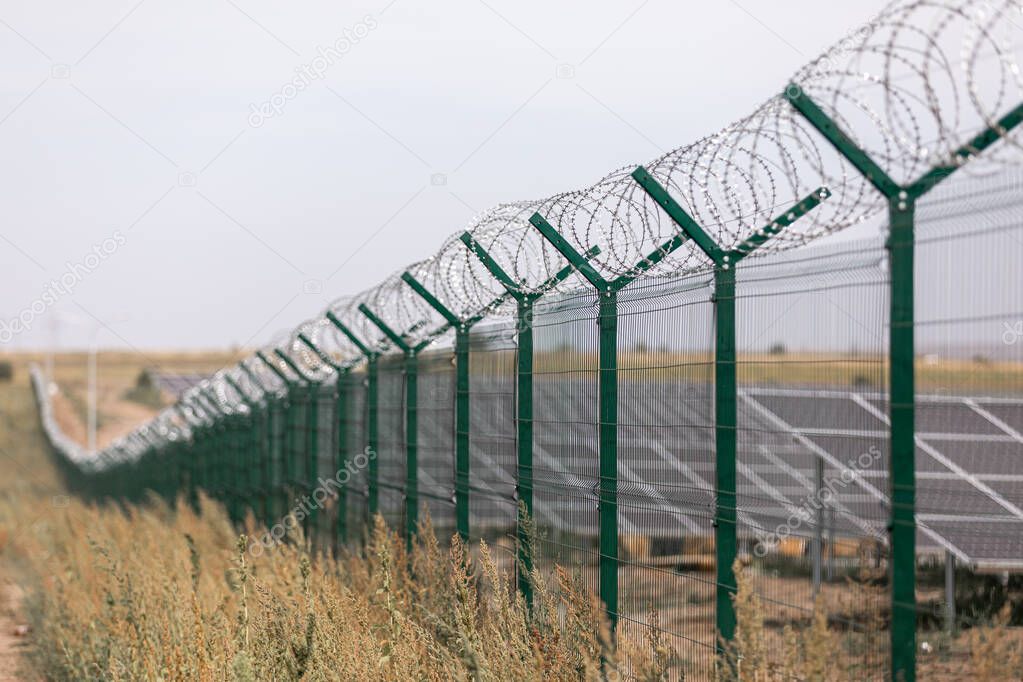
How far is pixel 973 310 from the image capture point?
419 cm

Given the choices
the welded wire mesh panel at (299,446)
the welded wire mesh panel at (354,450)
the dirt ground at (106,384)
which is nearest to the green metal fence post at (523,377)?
the welded wire mesh panel at (354,450)

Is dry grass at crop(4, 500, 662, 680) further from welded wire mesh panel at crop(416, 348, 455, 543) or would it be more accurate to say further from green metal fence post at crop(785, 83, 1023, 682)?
green metal fence post at crop(785, 83, 1023, 682)

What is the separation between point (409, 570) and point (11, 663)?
546 cm

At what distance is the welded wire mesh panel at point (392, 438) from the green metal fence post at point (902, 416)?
21.6 ft

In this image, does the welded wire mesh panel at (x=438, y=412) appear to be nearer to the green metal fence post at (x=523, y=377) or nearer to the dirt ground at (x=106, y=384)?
the green metal fence post at (x=523, y=377)

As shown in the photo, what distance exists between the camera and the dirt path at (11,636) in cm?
1241

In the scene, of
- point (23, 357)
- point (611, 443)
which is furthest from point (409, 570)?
point (23, 357)

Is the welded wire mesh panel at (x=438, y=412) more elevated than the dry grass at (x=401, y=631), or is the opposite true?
the welded wire mesh panel at (x=438, y=412)

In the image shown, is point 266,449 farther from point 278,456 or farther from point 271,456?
point 271,456

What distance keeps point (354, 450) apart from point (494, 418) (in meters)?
3.41

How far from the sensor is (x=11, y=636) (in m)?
16.0

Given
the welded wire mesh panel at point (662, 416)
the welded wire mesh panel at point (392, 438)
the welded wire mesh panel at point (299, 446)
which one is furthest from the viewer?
the welded wire mesh panel at point (299, 446)

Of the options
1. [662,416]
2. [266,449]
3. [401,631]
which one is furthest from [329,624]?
[266,449]

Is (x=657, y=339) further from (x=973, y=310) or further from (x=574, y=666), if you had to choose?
(x=973, y=310)
